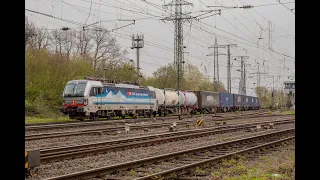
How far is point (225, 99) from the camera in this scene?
5450 cm

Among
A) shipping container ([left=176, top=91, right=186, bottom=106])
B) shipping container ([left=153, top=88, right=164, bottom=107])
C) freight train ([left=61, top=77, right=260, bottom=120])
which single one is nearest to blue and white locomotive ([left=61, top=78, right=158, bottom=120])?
freight train ([left=61, top=77, right=260, bottom=120])

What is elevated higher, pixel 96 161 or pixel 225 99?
pixel 225 99

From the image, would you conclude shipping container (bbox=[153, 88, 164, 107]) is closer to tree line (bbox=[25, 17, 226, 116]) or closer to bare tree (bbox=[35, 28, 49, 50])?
tree line (bbox=[25, 17, 226, 116])

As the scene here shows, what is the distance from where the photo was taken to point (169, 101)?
3981 cm

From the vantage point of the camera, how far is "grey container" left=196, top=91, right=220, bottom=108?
46594 mm

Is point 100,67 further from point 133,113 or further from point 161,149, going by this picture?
point 161,149

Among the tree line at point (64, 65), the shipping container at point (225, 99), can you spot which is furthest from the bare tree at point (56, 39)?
the shipping container at point (225, 99)

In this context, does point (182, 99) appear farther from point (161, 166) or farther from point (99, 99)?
point (161, 166)

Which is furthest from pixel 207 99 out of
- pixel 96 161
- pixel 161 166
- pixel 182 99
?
pixel 161 166

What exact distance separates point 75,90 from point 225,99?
102 feet

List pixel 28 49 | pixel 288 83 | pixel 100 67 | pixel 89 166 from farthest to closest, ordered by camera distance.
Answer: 1. pixel 288 83
2. pixel 100 67
3. pixel 28 49
4. pixel 89 166

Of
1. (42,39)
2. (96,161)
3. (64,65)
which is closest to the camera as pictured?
(96,161)
